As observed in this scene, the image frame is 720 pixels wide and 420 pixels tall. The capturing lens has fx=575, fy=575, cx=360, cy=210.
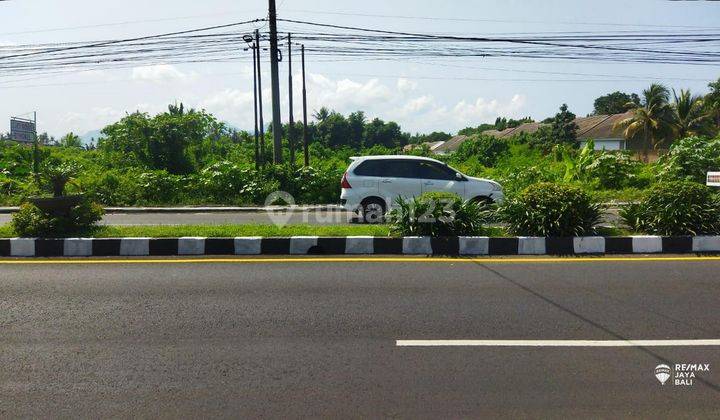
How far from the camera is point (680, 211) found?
852cm

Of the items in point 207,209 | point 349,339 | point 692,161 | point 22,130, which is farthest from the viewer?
point 22,130

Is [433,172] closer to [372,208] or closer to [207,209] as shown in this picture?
[372,208]

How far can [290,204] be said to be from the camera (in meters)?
18.0

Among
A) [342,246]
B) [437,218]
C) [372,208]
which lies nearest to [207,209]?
[372,208]

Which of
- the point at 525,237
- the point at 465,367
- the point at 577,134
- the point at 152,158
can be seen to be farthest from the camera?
A: the point at 577,134

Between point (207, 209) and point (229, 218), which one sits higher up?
point (207, 209)

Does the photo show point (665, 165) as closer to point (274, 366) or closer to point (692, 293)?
point (692, 293)

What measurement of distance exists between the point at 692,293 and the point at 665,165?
50.1 feet

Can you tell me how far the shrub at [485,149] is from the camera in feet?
117

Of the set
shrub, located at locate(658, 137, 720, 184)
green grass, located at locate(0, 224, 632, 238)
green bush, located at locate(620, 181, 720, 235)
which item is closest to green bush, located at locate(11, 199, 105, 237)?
green grass, located at locate(0, 224, 632, 238)

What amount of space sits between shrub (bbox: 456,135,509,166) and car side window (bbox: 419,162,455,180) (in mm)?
21369

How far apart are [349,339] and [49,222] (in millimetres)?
6309

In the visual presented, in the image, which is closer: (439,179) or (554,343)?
(554,343)

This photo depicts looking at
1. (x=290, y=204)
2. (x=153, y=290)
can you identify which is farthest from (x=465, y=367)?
(x=290, y=204)
